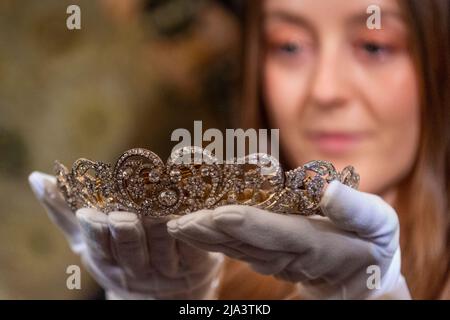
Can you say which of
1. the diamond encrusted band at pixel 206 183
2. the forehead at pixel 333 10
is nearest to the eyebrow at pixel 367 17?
the forehead at pixel 333 10

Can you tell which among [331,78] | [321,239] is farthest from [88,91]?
[321,239]

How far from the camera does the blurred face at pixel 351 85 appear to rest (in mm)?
843

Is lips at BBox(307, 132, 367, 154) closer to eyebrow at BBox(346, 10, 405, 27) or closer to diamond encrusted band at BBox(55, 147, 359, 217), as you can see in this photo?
eyebrow at BBox(346, 10, 405, 27)

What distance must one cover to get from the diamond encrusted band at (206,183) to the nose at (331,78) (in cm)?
31

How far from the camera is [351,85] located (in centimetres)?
86

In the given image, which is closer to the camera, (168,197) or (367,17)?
(168,197)

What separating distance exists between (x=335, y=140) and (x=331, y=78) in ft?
0.35

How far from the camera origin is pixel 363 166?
88 centimetres

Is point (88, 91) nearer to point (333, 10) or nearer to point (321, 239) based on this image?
point (333, 10)

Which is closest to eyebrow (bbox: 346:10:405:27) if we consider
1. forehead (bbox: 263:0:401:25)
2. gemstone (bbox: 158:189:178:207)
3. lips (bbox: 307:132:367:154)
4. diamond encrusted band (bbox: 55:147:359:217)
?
forehead (bbox: 263:0:401:25)

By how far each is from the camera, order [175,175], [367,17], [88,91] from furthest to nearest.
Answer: [88,91]
[367,17]
[175,175]

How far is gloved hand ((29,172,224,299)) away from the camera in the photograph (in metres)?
0.59

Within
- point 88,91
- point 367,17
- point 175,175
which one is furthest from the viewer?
point 88,91
